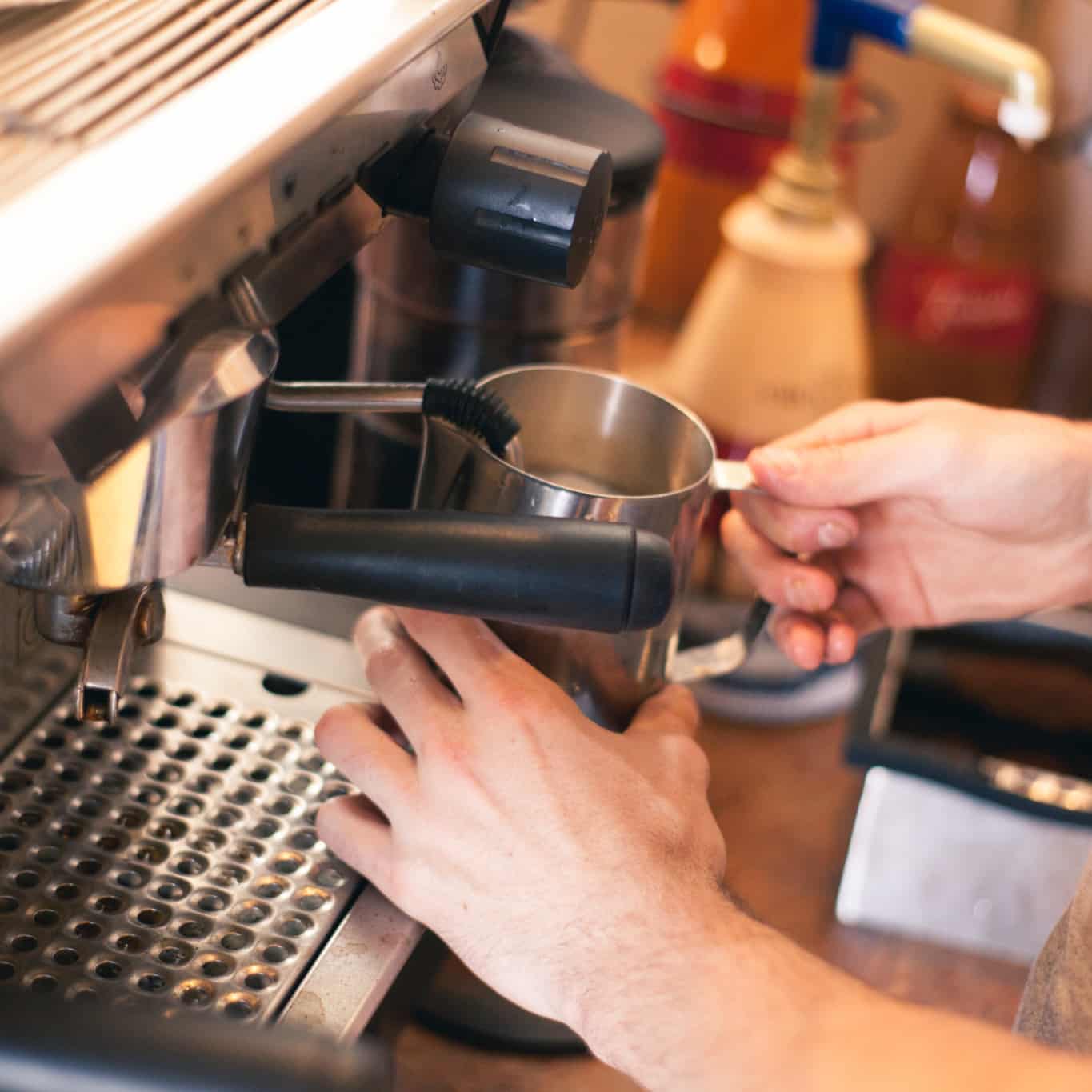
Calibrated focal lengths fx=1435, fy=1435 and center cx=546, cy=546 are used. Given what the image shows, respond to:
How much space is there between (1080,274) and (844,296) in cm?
49

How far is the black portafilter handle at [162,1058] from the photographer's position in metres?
0.25

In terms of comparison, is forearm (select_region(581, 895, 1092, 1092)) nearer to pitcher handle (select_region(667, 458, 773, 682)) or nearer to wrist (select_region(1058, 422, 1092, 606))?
pitcher handle (select_region(667, 458, 773, 682))

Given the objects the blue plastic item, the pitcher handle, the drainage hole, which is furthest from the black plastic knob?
the blue plastic item

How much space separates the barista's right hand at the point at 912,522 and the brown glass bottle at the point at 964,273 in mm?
471

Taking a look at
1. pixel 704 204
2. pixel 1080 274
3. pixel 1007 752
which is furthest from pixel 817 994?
pixel 1080 274

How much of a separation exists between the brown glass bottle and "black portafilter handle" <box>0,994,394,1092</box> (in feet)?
3.10

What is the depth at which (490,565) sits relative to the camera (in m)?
0.38

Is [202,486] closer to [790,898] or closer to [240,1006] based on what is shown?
[240,1006]

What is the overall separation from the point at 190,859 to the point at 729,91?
75cm

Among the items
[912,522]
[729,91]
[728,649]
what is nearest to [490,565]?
[728,649]

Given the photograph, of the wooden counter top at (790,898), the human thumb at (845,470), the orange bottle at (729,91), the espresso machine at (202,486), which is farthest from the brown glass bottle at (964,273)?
the espresso machine at (202,486)

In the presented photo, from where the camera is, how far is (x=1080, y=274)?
1244 millimetres

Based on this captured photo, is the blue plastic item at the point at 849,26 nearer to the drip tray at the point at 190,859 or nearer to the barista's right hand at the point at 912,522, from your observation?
the barista's right hand at the point at 912,522

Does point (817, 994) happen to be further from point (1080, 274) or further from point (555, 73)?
point (1080, 274)
